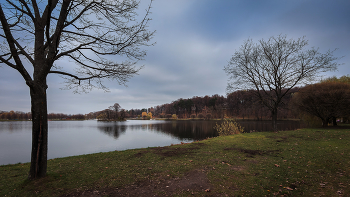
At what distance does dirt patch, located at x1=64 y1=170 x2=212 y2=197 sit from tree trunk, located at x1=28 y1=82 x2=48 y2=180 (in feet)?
5.10

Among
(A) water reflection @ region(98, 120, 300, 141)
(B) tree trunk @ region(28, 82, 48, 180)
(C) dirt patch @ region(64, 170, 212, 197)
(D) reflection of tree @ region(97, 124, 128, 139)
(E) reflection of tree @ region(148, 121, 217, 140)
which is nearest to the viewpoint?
(C) dirt patch @ region(64, 170, 212, 197)

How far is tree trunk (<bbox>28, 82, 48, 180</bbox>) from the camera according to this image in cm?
424

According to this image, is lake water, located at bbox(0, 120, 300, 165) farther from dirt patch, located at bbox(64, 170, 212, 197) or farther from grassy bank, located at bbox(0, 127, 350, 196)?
dirt patch, located at bbox(64, 170, 212, 197)

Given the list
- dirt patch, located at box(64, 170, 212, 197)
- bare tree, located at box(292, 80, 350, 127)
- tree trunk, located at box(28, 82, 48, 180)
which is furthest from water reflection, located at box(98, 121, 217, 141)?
tree trunk, located at box(28, 82, 48, 180)

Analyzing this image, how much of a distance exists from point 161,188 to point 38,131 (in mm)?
3581

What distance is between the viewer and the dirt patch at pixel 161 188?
3.65 meters

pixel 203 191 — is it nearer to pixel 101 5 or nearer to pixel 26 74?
pixel 26 74

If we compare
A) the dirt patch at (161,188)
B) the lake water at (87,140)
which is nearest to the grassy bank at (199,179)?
the dirt patch at (161,188)

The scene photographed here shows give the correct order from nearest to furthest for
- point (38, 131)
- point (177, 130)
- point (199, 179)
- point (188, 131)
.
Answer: point (38, 131)
point (199, 179)
point (188, 131)
point (177, 130)

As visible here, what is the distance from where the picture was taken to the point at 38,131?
4.27 m

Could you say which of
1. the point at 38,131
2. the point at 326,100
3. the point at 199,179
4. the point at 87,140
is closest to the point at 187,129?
the point at 87,140

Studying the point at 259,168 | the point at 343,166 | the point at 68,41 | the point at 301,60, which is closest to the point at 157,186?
the point at 259,168

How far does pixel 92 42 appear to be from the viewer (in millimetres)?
5188

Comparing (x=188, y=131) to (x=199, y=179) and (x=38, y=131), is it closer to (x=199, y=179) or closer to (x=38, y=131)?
(x=199, y=179)
